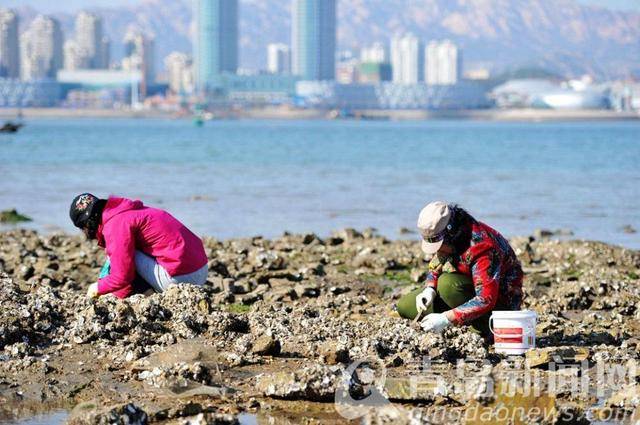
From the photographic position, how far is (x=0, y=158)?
5003 centimetres

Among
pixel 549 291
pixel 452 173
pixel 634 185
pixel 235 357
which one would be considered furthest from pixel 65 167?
pixel 235 357

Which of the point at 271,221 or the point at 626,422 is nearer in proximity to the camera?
the point at 626,422

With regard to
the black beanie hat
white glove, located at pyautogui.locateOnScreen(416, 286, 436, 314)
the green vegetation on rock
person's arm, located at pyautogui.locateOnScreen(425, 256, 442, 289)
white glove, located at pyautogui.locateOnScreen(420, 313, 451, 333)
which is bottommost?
the green vegetation on rock

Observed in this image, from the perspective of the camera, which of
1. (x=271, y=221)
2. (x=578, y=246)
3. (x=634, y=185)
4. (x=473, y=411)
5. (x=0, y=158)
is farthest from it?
(x=0, y=158)

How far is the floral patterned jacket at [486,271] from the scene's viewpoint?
803 centimetres

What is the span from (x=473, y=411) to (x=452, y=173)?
115 ft

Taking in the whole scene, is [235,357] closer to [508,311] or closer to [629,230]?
[508,311]

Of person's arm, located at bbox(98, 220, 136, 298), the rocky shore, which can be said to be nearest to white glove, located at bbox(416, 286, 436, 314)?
the rocky shore

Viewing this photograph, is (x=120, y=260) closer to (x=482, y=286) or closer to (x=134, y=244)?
(x=134, y=244)

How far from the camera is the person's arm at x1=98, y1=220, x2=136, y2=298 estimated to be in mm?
8828

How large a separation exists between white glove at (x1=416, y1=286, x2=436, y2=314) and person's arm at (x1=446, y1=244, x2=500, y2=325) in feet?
0.96

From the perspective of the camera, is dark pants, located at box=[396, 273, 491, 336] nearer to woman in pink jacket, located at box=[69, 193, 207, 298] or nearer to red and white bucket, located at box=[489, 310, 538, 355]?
red and white bucket, located at box=[489, 310, 538, 355]

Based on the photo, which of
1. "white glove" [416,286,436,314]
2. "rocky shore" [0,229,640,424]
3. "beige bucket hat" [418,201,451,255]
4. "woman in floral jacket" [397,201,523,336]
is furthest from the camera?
"white glove" [416,286,436,314]

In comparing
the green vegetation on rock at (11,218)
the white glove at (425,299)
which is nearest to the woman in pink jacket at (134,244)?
the white glove at (425,299)
